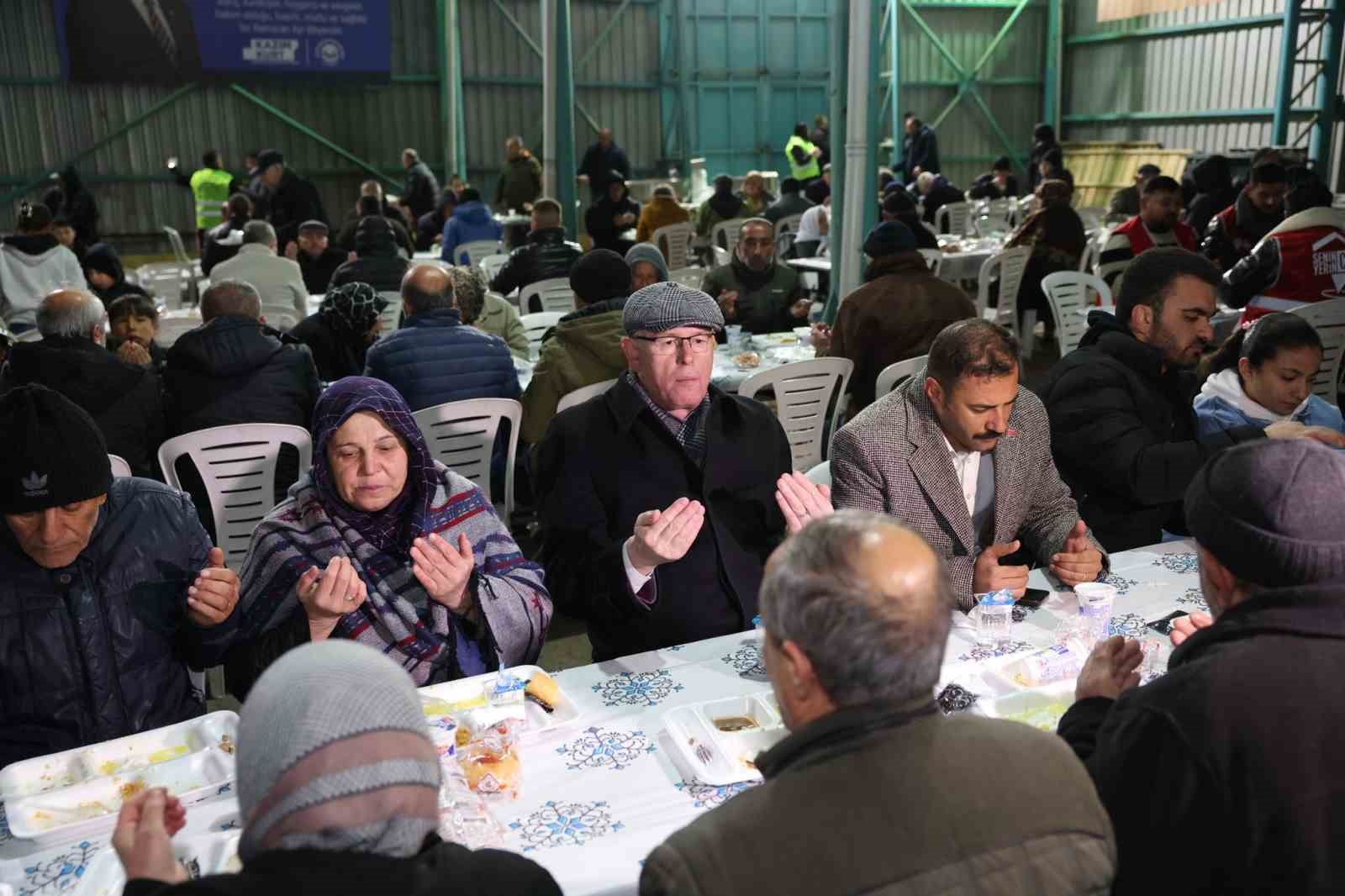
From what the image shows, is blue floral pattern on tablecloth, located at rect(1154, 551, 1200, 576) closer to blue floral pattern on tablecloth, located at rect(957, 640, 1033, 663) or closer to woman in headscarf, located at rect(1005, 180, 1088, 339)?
blue floral pattern on tablecloth, located at rect(957, 640, 1033, 663)

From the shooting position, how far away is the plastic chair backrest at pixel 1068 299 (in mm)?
6895

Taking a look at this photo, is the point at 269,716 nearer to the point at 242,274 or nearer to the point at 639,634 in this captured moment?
the point at 639,634

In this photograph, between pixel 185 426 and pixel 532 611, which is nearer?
pixel 532 611

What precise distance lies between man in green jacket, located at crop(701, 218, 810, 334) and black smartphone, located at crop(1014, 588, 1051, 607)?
405cm

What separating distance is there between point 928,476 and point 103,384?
3.06 m

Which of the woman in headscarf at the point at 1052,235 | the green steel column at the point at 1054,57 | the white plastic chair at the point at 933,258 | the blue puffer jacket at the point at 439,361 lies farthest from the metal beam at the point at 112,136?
the green steel column at the point at 1054,57

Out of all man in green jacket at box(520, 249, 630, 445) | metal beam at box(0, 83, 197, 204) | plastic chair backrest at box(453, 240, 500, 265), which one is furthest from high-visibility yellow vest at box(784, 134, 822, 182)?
man in green jacket at box(520, 249, 630, 445)

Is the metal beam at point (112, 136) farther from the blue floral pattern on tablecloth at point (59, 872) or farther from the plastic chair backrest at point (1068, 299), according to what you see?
the blue floral pattern on tablecloth at point (59, 872)

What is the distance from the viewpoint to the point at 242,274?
691 cm

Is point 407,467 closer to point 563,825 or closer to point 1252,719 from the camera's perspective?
point 563,825

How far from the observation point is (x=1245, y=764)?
4.58 feet

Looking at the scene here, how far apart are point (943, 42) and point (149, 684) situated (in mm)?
18104

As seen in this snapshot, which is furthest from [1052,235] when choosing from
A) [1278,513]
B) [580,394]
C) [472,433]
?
[1278,513]

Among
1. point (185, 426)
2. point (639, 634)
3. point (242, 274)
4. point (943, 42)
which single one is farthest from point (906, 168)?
point (639, 634)
